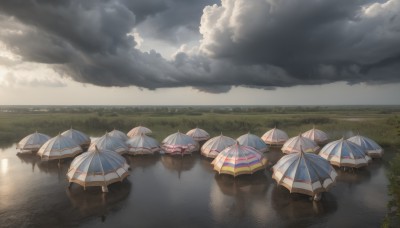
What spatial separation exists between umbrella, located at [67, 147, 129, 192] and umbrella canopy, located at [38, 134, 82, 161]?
11.9 m

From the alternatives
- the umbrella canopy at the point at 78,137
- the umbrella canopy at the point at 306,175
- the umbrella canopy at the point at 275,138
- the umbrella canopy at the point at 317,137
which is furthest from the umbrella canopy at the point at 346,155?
the umbrella canopy at the point at 78,137

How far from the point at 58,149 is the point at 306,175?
110 ft

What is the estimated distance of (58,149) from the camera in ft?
116

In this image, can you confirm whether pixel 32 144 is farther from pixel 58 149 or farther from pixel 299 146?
pixel 299 146

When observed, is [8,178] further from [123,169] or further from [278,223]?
[278,223]

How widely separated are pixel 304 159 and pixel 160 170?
746 inches

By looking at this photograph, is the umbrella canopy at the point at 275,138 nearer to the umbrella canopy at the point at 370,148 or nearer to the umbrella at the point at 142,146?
the umbrella canopy at the point at 370,148

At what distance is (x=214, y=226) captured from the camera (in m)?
18.3

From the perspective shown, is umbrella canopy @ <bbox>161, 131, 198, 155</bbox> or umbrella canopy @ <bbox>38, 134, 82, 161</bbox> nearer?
umbrella canopy @ <bbox>38, 134, 82, 161</bbox>

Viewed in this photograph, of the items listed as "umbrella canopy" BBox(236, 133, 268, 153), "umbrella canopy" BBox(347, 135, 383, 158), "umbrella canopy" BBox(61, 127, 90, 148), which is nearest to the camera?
"umbrella canopy" BBox(347, 135, 383, 158)

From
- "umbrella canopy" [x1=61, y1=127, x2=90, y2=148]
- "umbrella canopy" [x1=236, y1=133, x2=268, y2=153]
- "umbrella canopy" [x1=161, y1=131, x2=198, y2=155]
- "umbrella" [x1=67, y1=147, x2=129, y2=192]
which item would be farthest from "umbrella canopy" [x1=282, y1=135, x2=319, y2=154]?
"umbrella canopy" [x1=61, y1=127, x2=90, y2=148]

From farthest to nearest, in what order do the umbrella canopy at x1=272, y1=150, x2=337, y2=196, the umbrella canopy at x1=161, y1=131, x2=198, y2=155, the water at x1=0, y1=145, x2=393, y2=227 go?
1. the umbrella canopy at x1=161, y1=131, x2=198, y2=155
2. the umbrella canopy at x1=272, y1=150, x2=337, y2=196
3. the water at x1=0, y1=145, x2=393, y2=227

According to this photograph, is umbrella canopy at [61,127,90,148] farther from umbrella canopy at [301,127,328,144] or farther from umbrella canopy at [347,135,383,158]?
umbrella canopy at [347,135,383,158]

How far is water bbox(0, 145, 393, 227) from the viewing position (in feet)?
62.9
